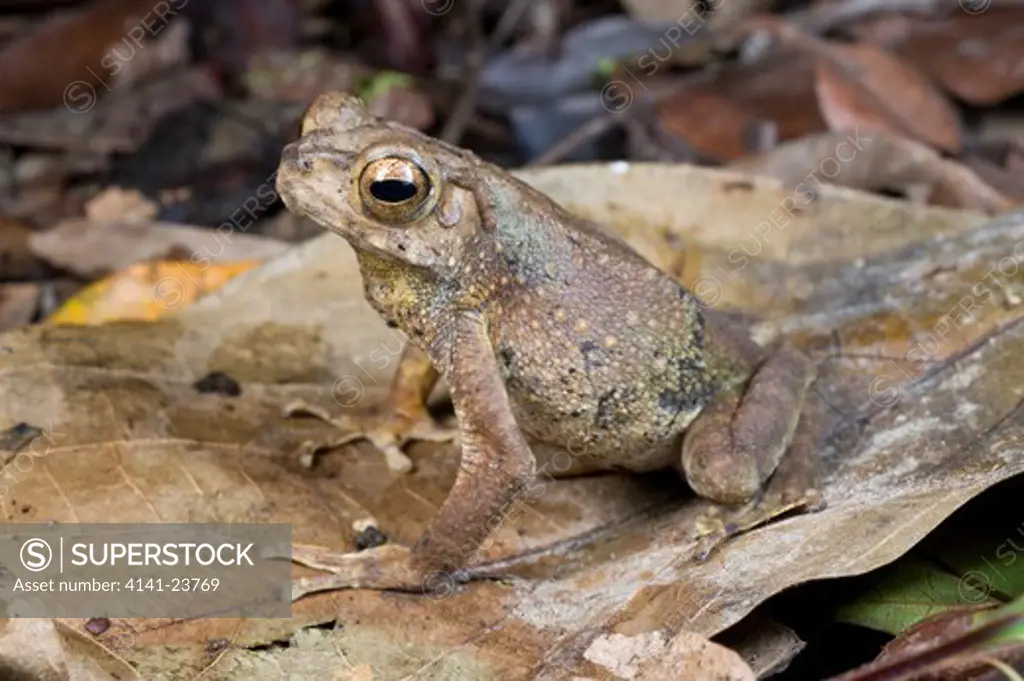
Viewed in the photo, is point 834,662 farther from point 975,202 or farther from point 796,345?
point 975,202

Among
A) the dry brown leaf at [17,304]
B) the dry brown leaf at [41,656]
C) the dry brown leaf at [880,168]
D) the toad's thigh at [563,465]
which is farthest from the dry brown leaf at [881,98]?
the dry brown leaf at [41,656]

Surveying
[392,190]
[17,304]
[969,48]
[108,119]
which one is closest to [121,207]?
[108,119]

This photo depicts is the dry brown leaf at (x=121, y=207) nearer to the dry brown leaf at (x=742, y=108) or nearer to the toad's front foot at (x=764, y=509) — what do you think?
the dry brown leaf at (x=742, y=108)

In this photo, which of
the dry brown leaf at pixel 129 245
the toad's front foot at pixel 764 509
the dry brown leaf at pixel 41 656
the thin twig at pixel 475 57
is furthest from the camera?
the thin twig at pixel 475 57

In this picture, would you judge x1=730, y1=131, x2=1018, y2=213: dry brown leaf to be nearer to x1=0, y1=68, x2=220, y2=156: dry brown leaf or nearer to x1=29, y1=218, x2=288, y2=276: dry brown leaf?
x1=29, y1=218, x2=288, y2=276: dry brown leaf

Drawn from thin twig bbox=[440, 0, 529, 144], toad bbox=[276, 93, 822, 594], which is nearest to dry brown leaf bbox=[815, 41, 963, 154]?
thin twig bbox=[440, 0, 529, 144]

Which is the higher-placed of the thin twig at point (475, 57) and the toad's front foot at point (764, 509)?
the thin twig at point (475, 57)

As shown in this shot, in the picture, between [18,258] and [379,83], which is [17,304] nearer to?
[18,258]
